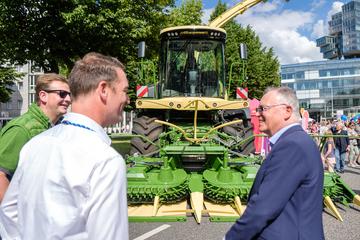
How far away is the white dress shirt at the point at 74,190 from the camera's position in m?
0.95

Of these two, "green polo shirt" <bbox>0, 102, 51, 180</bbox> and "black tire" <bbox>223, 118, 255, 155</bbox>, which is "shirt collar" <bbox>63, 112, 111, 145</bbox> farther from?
"black tire" <bbox>223, 118, 255, 155</bbox>

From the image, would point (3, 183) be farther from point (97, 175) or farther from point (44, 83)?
point (97, 175)

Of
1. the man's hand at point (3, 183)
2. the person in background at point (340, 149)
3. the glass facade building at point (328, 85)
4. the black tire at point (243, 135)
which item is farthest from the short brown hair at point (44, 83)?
the glass facade building at point (328, 85)

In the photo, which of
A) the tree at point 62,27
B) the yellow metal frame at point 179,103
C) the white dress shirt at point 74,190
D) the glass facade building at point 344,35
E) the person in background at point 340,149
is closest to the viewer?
the white dress shirt at point 74,190

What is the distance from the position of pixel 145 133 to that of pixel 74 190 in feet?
16.0

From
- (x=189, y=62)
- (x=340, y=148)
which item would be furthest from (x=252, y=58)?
(x=189, y=62)

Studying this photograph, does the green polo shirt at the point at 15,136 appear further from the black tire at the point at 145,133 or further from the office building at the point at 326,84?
the office building at the point at 326,84

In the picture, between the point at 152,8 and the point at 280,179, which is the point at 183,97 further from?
the point at 152,8

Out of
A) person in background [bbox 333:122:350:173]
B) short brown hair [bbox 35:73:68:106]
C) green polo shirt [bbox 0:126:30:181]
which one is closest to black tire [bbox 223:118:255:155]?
short brown hair [bbox 35:73:68:106]

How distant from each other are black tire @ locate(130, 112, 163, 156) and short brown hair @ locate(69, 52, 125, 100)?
4.59 metres

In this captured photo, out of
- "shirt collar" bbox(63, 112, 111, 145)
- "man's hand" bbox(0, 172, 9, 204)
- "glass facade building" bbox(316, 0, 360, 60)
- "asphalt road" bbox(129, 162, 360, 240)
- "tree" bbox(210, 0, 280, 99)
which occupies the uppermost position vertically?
"glass facade building" bbox(316, 0, 360, 60)

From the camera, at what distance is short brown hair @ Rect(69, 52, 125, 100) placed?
1208 millimetres

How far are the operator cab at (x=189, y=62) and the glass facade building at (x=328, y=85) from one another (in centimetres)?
7278

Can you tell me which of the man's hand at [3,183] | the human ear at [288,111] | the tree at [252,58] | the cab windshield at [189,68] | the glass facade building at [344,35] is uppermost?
the glass facade building at [344,35]
